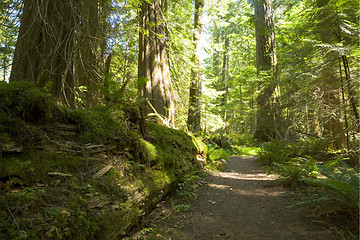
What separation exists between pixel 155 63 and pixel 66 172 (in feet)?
18.4

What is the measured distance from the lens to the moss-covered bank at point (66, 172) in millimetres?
1799

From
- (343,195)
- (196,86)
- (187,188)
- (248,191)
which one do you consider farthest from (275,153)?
(196,86)

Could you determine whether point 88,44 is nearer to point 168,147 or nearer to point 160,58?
point 168,147

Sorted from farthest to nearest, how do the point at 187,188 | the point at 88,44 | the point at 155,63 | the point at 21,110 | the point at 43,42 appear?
the point at 155,63 < the point at 187,188 < the point at 88,44 < the point at 43,42 < the point at 21,110

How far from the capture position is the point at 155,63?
7.35m

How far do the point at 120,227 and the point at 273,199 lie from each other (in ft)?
10.3

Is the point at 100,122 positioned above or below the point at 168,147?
above

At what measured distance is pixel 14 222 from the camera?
1586 millimetres

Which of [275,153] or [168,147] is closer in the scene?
[168,147]

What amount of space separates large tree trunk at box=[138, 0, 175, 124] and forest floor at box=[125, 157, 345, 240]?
11.0ft

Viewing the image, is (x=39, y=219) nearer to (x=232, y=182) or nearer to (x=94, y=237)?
(x=94, y=237)

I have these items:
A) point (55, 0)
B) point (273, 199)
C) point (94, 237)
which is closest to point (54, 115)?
point (94, 237)

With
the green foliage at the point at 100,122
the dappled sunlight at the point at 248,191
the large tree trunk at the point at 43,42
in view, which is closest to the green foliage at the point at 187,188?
the dappled sunlight at the point at 248,191

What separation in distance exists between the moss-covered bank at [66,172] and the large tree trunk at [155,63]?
361cm
